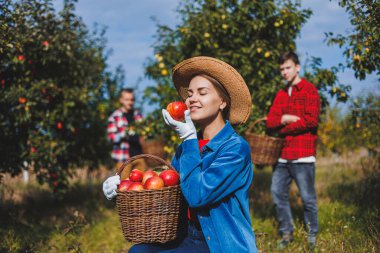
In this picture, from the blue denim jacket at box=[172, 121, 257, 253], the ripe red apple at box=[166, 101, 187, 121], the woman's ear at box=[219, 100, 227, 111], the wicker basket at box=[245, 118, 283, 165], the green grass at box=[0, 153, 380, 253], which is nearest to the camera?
the blue denim jacket at box=[172, 121, 257, 253]

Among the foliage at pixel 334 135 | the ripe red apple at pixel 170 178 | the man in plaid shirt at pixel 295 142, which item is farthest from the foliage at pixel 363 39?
the foliage at pixel 334 135

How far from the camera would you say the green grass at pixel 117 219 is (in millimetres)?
3818

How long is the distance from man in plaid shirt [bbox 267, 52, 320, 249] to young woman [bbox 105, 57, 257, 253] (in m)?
1.82

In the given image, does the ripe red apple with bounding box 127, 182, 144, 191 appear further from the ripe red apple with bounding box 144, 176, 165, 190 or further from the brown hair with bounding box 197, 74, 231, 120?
the brown hair with bounding box 197, 74, 231, 120

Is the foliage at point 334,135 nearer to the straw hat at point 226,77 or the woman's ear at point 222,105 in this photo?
the straw hat at point 226,77

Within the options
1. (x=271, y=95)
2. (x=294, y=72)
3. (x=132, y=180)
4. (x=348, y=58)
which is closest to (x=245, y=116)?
(x=132, y=180)

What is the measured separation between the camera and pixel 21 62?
5.36 m

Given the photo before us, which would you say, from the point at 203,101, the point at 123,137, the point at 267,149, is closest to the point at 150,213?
the point at 203,101

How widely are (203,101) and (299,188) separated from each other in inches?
84.2

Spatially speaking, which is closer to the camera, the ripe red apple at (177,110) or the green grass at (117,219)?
the ripe red apple at (177,110)

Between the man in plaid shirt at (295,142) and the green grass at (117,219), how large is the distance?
20 centimetres

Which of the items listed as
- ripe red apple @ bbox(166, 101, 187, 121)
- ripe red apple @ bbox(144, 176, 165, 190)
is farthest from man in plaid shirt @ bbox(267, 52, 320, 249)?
ripe red apple @ bbox(144, 176, 165, 190)

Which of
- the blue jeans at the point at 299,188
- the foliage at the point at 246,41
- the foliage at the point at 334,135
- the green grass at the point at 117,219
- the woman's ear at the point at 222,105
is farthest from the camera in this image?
the foliage at the point at 334,135

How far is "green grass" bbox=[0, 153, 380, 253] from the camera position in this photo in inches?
150
